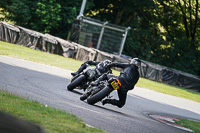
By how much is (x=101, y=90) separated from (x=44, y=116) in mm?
2878

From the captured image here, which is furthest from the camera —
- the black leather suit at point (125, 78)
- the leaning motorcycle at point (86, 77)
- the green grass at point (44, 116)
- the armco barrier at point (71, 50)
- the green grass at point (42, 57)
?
the armco barrier at point (71, 50)

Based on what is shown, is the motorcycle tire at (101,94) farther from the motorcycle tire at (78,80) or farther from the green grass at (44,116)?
the green grass at (44,116)

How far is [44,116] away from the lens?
5.41 m

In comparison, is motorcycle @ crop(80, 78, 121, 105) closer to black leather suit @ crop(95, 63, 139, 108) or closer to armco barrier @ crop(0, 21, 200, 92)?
black leather suit @ crop(95, 63, 139, 108)

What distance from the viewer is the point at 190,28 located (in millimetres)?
41312

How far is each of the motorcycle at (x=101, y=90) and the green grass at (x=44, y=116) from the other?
2.18 meters

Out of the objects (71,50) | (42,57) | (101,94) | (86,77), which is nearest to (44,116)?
(101,94)

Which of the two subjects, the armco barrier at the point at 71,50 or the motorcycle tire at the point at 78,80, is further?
the armco barrier at the point at 71,50

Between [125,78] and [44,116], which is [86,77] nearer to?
[125,78]

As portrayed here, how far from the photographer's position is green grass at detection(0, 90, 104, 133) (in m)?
4.91

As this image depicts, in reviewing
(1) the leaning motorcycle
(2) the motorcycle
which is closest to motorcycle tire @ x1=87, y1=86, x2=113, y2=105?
(2) the motorcycle

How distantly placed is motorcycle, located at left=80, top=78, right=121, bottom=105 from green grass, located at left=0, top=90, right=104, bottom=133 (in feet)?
7.14

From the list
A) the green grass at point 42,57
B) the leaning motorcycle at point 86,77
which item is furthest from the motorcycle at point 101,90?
the green grass at point 42,57

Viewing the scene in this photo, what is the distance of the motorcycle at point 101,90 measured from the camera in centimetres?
806
